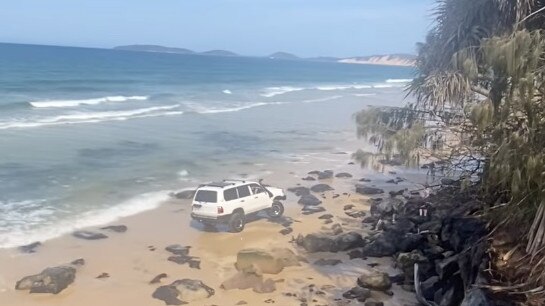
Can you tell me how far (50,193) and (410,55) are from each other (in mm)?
15488

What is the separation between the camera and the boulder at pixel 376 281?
16062 millimetres

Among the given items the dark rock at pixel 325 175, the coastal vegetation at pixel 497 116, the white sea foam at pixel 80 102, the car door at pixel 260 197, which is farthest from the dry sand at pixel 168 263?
the white sea foam at pixel 80 102

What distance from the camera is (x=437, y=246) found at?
16438 mm

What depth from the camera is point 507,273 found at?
1139 centimetres

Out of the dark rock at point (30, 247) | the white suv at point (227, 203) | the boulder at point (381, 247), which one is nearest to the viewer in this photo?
the boulder at point (381, 247)

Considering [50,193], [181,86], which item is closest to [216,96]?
[181,86]

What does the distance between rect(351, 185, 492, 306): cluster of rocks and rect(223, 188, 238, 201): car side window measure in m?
4.95

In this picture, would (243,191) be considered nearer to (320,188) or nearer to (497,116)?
(320,188)

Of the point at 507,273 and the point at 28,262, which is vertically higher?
the point at 507,273

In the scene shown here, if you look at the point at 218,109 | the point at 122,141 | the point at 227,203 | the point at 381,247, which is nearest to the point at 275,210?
the point at 227,203

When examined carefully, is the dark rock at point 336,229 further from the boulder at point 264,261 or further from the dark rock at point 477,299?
the dark rock at point 477,299

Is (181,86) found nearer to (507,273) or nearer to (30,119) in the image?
(30,119)

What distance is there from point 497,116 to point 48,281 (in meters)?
12.0

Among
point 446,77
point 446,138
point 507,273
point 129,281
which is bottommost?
point 129,281
